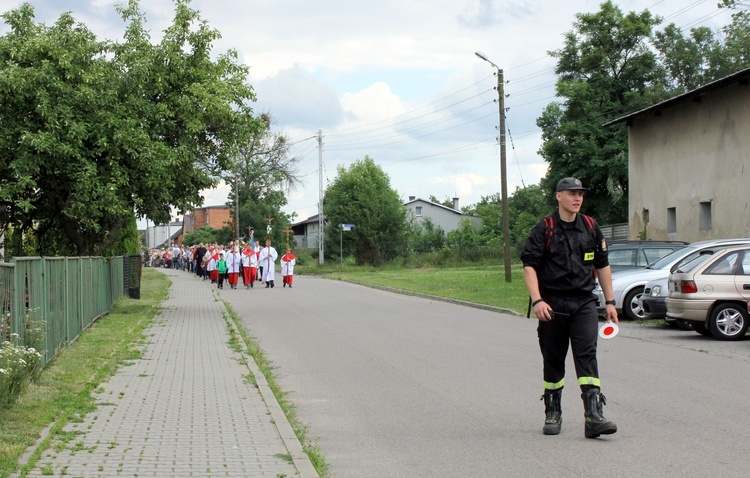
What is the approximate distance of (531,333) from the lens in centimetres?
1570

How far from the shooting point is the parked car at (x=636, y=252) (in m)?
20.2

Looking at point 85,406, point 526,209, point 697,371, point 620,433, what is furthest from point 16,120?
point 526,209

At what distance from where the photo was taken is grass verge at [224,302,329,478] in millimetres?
6266

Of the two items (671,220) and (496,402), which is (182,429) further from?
(671,220)

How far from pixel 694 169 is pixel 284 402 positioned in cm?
2433

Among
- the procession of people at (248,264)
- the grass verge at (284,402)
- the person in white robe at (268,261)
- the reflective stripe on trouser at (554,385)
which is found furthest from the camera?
the person in white robe at (268,261)

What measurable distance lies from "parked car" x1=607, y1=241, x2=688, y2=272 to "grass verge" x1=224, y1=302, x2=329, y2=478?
8.60m

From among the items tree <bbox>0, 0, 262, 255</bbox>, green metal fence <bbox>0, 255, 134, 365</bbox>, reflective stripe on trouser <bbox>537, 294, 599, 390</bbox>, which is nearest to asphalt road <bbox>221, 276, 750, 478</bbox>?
reflective stripe on trouser <bbox>537, 294, 599, 390</bbox>

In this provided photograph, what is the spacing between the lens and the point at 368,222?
63.3m

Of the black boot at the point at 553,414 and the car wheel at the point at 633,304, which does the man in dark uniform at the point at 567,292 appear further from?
the car wheel at the point at 633,304

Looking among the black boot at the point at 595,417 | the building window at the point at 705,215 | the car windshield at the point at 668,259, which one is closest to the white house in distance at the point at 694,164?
the building window at the point at 705,215

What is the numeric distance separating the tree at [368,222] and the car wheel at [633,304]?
4484cm

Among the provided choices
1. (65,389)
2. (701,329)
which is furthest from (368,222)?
(65,389)

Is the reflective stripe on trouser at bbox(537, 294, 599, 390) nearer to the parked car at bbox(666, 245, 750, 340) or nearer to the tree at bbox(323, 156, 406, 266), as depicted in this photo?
the parked car at bbox(666, 245, 750, 340)
